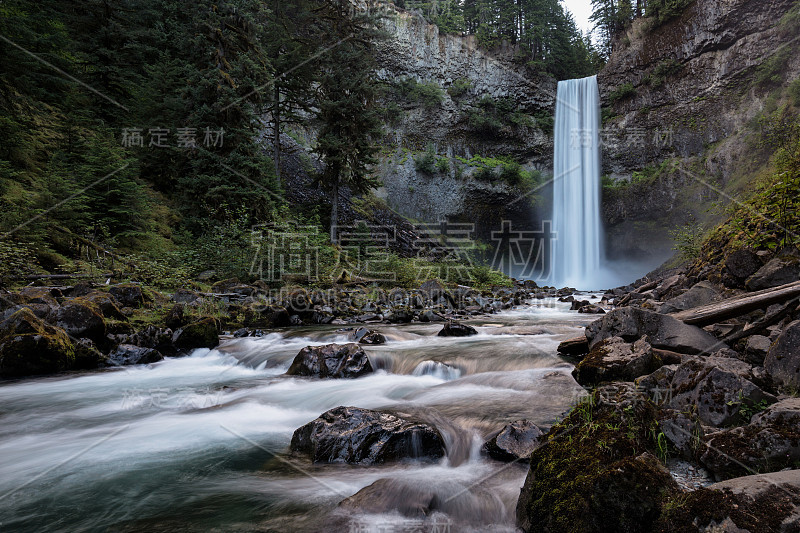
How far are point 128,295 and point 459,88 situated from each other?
28052 millimetres

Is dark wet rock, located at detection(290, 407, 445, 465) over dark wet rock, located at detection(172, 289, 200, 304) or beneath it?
beneath

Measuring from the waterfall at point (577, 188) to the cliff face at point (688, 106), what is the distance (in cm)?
90

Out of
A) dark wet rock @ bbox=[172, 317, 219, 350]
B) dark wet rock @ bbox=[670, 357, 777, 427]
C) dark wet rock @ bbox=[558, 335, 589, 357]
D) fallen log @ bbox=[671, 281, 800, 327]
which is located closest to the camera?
dark wet rock @ bbox=[670, 357, 777, 427]

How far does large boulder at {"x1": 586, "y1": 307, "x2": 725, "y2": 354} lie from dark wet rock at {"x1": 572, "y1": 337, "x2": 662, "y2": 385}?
237 mm

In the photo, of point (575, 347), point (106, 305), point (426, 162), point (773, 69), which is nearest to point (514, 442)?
point (575, 347)

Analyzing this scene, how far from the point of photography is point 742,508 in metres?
1.43

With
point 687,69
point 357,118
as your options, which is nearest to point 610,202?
point 687,69

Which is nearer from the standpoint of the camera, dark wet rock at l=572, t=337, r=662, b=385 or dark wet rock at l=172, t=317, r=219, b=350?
dark wet rock at l=572, t=337, r=662, b=385

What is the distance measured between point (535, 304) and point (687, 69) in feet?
67.4

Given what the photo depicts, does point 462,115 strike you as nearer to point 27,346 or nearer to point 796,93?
point 796,93

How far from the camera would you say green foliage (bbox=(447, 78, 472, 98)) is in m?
29.6

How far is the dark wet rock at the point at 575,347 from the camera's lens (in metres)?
5.53

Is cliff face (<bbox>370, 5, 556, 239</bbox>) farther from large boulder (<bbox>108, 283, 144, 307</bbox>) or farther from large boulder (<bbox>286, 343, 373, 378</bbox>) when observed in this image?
large boulder (<bbox>286, 343, 373, 378</bbox>)

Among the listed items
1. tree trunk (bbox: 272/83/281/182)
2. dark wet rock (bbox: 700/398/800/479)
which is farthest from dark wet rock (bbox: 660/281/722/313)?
tree trunk (bbox: 272/83/281/182)
